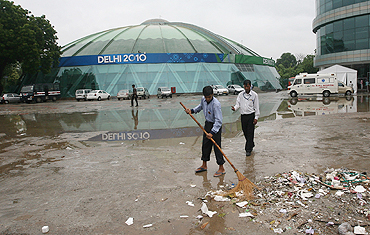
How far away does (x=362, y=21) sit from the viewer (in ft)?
126

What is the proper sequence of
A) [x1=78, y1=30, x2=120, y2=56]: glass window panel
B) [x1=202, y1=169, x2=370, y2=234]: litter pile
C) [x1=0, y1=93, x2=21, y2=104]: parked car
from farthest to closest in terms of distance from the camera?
[x1=78, y1=30, x2=120, y2=56]: glass window panel < [x1=0, y1=93, x2=21, y2=104]: parked car < [x1=202, y1=169, x2=370, y2=234]: litter pile

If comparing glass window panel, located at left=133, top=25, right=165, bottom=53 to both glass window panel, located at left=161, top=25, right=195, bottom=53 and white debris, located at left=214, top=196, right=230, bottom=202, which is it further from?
white debris, located at left=214, top=196, right=230, bottom=202

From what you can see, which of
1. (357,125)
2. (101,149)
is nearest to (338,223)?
(101,149)

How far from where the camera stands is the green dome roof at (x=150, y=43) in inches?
1580

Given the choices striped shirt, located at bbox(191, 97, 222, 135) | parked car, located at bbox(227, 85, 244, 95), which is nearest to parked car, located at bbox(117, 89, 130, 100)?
parked car, located at bbox(227, 85, 244, 95)

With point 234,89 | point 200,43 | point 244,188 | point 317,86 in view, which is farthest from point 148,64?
point 244,188

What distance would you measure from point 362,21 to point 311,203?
4456 cm

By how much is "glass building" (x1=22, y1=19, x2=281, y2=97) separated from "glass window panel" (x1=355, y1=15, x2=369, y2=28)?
51.7 feet

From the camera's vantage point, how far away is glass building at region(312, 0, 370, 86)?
3847 cm

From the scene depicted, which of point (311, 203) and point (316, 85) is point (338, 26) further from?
point (311, 203)

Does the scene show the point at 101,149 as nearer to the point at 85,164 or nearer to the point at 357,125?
the point at 85,164

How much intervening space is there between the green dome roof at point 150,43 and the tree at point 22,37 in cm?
729

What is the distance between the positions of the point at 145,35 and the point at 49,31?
14.1 metres

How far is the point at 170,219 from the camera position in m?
3.41
